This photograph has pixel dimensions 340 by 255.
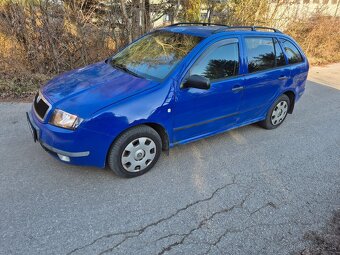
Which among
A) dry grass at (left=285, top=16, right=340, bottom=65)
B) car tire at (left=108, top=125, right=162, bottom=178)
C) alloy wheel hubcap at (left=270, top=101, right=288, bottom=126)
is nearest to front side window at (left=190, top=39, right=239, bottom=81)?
car tire at (left=108, top=125, right=162, bottom=178)

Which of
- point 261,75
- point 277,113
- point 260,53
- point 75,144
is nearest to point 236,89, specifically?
point 261,75

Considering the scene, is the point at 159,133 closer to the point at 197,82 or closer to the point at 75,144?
the point at 197,82

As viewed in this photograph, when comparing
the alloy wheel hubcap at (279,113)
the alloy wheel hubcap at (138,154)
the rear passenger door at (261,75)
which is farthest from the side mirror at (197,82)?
the alloy wheel hubcap at (279,113)

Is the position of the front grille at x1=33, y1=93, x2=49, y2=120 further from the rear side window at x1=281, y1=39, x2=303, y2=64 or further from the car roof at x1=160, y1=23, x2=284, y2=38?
the rear side window at x1=281, y1=39, x2=303, y2=64

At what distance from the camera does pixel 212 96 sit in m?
3.48

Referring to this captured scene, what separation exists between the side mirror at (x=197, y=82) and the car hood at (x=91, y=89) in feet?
1.29

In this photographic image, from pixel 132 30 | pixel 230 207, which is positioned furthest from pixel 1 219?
pixel 132 30

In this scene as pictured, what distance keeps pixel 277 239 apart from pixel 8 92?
568 centimetres

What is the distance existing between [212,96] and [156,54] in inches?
36.7

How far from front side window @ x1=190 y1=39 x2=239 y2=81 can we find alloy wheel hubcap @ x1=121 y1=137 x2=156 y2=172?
99cm

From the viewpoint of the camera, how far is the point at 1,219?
101 inches

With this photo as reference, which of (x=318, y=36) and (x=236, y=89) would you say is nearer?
(x=236, y=89)

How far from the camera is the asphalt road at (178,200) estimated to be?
7.93 feet

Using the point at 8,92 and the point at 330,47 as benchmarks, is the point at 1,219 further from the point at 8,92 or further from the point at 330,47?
the point at 330,47
